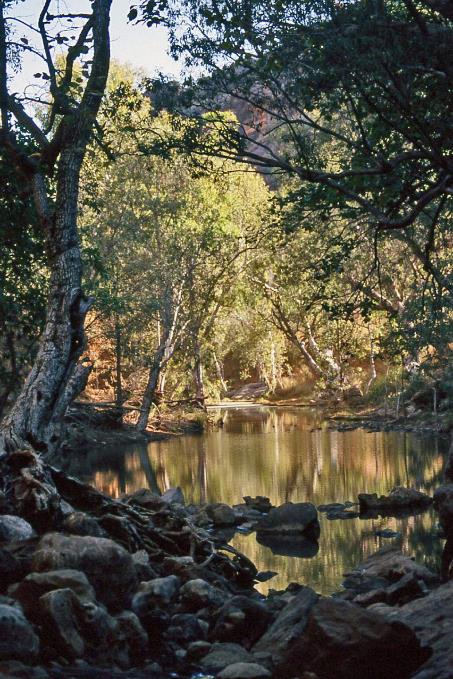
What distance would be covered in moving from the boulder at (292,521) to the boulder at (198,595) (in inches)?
248

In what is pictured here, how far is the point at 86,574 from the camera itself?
7.07 m

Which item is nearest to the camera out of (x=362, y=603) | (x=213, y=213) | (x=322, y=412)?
(x=362, y=603)

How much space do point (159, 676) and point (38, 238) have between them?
11.2 metres

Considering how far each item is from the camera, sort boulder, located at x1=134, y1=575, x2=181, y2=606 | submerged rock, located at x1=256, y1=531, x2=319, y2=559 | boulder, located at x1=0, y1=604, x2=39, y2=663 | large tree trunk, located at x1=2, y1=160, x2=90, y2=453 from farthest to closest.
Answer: submerged rock, located at x1=256, y1=531, x2=319, y2=559, large tree trunk, located at x1=2, y1=160, x2=90, y2=453, boulder, located at x1=134, y1=575, x2=181, y2=606, boulder, located at x1=0, y1=604, x2=39, y2=663

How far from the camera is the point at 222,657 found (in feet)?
22.0

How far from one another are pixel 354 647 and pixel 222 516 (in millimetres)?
10096

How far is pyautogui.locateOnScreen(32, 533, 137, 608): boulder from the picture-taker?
279 inches

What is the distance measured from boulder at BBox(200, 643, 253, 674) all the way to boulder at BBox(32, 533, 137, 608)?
964 millimetres

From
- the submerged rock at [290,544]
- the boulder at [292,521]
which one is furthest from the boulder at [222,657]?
the boulder at [292,521]

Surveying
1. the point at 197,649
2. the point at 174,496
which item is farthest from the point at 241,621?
the point at 174,496

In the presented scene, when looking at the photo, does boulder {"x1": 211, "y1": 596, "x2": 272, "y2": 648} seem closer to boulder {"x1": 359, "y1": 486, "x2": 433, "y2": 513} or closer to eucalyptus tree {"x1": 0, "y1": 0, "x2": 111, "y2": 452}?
eucalyptus tree {"x1": 0, "y1": 0, "x2": 111, "y2": 452}

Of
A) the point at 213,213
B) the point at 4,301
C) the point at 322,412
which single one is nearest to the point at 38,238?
the point at 4,301

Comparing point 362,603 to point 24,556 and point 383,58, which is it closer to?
point 24,556

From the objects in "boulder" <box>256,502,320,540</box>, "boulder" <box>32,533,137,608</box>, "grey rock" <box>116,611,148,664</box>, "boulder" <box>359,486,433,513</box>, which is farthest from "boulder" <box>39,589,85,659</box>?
"boulder" <box>359,486,433,513</box>
